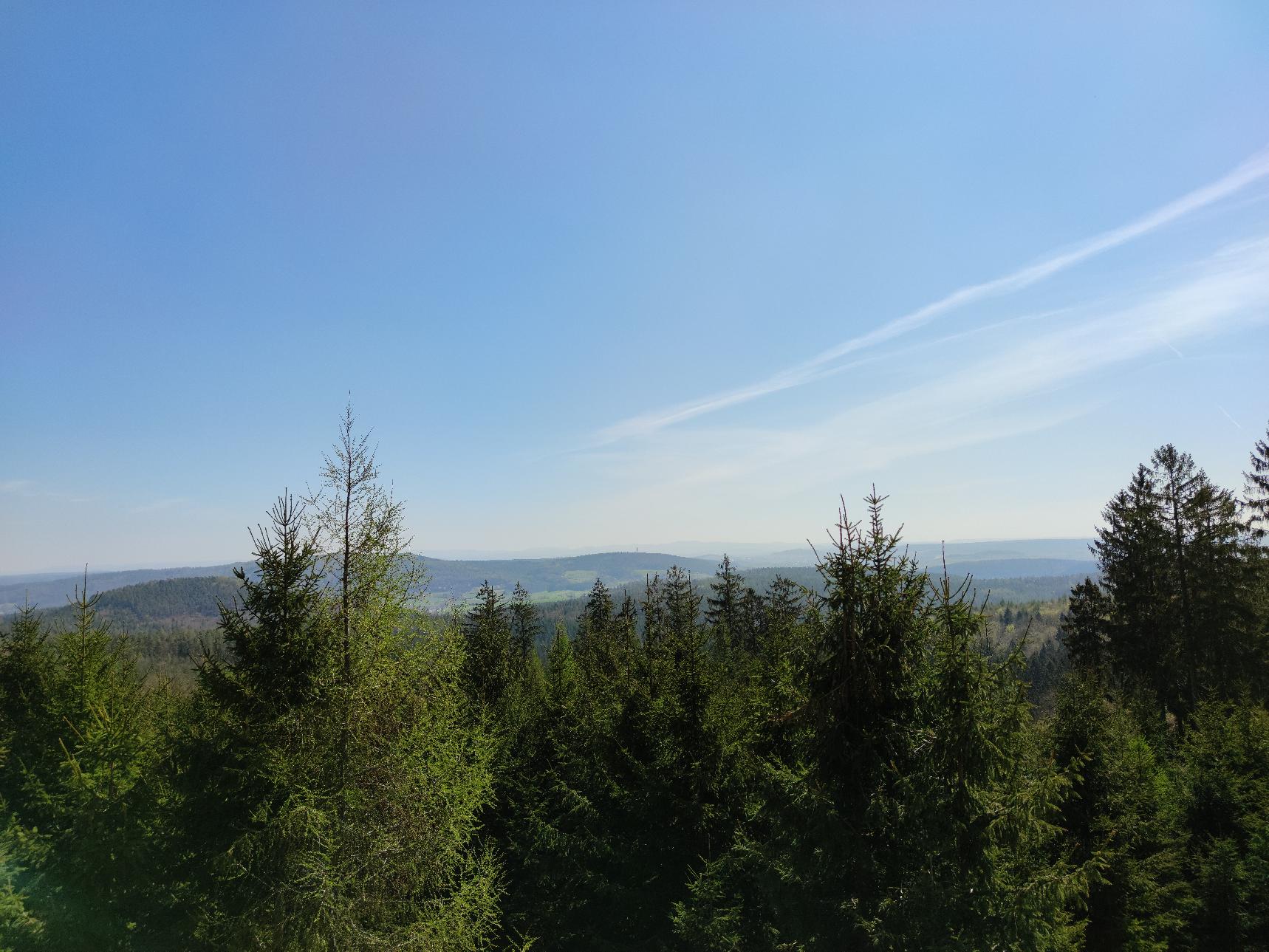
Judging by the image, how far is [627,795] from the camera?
17.4 metres

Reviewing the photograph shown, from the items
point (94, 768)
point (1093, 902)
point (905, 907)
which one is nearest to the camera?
point (905, 907)

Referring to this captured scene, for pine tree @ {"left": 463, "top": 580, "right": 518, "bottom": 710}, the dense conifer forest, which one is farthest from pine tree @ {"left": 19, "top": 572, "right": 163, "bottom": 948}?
pine tree @ {"left": 463, "top": 580, "right": 518, "bottom": 710}

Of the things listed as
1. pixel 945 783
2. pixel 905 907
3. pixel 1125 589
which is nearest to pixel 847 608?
pixel 945 783

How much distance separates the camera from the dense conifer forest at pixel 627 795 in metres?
7.93

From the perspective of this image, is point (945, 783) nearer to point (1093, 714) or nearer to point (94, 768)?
point (1093, 714)

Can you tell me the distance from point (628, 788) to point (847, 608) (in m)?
13.0

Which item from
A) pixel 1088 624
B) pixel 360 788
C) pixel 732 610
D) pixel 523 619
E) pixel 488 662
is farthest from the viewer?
pixel 523 619

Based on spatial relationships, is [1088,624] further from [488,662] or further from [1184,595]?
[488,662]

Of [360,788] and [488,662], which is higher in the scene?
[360,788]

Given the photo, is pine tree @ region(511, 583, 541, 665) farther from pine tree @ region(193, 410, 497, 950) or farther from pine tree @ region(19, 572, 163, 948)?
pine tree @ region(193, 410, 497, 950)

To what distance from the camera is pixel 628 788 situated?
18453mm

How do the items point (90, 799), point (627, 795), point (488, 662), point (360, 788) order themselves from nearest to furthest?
point (360, 788), point (90, 799), point (627, 795), point (488, 662)

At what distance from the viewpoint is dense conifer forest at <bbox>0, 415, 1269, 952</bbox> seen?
793 cm

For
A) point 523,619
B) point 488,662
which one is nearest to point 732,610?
point 523,619
